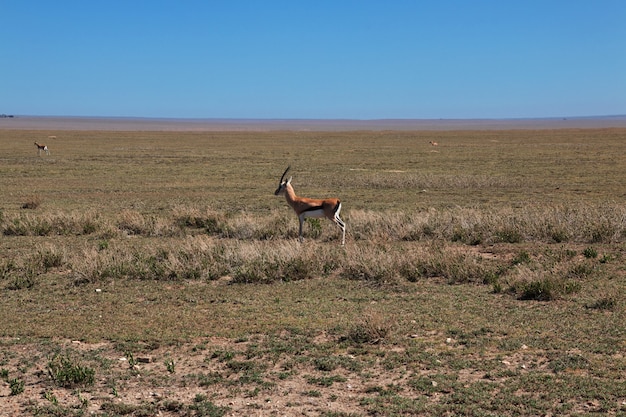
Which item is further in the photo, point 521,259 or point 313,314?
point 521,259

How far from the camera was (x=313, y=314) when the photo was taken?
9.80 meters

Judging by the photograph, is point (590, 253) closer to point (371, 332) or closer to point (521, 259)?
point (521, 259)

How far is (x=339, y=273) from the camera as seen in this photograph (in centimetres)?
1245

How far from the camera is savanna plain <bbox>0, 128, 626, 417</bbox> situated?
6797 millimetres

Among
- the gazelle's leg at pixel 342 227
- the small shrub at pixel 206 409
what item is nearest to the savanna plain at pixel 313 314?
the small shrub at pixel 206 409

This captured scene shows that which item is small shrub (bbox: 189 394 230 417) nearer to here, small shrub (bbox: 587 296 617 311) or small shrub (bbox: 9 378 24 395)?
small shrub (bbox: 9 378 24 395)

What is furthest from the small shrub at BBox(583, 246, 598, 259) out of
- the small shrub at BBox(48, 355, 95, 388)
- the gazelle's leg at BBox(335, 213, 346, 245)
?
the small shrub at BBox(48, 355, 95, 388)

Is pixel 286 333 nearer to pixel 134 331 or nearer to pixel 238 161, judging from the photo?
pixel 134 331

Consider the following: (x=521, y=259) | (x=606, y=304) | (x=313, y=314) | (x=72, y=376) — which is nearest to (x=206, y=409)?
(x=72, y=376)

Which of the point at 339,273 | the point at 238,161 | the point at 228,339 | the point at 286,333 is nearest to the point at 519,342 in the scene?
the point at 286,333

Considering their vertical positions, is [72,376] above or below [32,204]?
below

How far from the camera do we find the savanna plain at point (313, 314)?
680cm

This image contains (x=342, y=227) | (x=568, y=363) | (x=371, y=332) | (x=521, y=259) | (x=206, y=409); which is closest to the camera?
(x=206, y=409)


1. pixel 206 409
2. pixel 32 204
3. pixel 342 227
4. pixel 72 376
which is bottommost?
pixel 206 409
